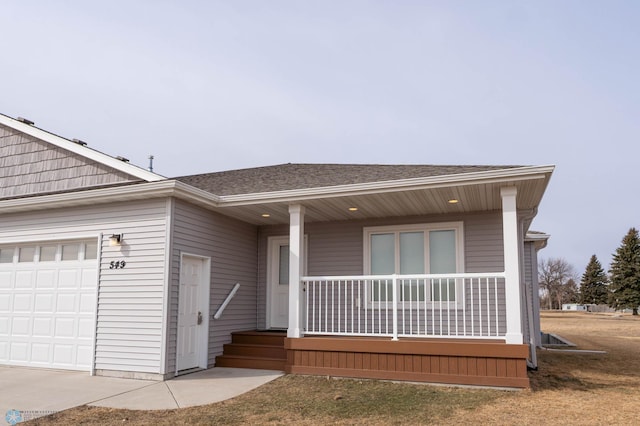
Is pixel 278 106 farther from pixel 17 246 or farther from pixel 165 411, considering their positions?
pixel 165 411

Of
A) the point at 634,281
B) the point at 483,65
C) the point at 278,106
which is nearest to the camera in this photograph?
the point at 483,65

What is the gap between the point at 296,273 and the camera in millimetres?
8055

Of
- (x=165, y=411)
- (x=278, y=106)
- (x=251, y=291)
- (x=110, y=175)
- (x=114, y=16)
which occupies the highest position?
(x=278, y=106)

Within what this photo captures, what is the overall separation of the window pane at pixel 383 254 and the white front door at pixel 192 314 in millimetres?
3057

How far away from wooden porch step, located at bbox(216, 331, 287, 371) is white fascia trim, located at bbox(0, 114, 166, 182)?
317 cm

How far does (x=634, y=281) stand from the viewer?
41.3 metres

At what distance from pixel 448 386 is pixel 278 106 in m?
14.5

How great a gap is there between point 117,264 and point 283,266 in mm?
3255

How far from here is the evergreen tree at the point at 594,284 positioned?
50.8 meters

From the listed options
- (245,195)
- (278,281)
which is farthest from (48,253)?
(278,281)

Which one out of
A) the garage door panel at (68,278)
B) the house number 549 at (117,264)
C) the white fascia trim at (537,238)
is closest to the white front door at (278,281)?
the house number 549 at (117,264)

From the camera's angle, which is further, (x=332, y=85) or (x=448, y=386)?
(x=332, y=85)

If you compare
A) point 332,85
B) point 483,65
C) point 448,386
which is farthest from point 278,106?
point 448,386

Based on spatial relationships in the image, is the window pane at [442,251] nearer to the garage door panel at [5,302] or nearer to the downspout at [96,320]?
the downspout at [96,320]
